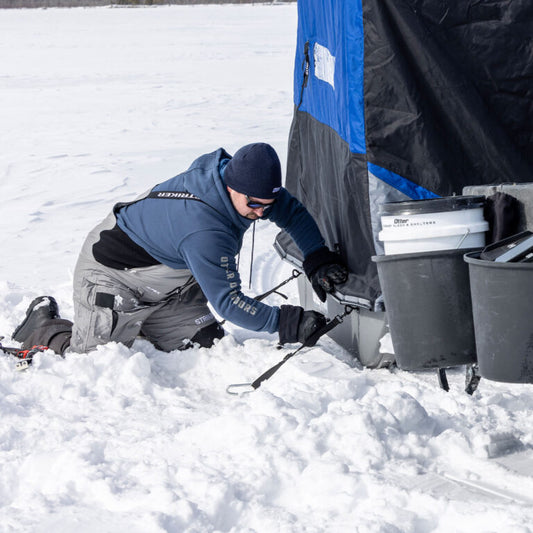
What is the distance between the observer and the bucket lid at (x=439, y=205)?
2.70 m

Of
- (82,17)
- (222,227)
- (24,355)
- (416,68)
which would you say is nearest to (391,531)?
(222,227)

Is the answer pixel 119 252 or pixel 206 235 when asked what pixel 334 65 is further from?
pixel 119 252

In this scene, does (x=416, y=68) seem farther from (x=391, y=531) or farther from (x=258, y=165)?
(x=391, y=531)

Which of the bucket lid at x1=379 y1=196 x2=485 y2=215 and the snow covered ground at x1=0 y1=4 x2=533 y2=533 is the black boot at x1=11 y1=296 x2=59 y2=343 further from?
the bucket lid at x1=379 y1=196 x2=485 y2=215

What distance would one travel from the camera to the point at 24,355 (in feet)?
12.4

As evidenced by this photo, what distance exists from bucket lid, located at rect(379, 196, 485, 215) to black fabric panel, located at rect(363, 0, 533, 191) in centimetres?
57

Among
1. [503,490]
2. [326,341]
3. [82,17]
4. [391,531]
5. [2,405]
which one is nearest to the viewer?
[391,531]

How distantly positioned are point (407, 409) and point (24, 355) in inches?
73.8

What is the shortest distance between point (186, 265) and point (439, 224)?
4.59 ft

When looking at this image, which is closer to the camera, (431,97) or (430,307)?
(430,307)

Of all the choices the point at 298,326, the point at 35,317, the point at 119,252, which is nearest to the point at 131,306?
the point at 119,252

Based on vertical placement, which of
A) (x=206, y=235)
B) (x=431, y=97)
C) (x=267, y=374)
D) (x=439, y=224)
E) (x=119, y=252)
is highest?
(x=431, y=97)

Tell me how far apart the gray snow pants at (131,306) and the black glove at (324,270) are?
594 millimetres

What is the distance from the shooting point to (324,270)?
146 inches
